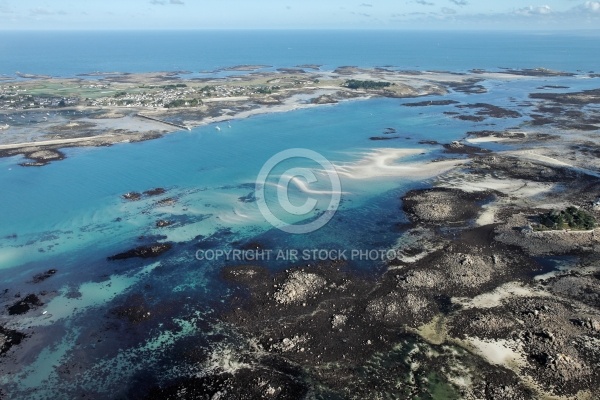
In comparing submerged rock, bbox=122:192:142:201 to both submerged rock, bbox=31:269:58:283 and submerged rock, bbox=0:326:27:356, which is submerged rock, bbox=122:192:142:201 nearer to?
submerged rock, bbox=31:269:58:283

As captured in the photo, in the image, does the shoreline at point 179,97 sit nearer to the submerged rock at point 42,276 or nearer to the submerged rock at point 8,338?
the submerged rock at point 42,276

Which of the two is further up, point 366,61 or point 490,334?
point 366,61

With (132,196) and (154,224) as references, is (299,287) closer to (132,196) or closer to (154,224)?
(154,224)

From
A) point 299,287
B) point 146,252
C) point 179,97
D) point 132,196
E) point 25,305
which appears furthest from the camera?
point 179,97

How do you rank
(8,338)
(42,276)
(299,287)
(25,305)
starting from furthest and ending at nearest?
(42,276)
(299,287)
(25,305)
(8,338)

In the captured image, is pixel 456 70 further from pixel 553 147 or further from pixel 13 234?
pixel 13 234

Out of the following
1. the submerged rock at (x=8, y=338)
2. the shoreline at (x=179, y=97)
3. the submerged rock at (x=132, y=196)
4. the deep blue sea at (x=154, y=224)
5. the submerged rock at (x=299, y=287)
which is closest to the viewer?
the deep blue sea at (x=154, y=224)

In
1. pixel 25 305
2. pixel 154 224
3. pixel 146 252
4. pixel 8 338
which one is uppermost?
pixel 154 224

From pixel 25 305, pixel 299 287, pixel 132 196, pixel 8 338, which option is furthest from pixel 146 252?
pixel 299 287

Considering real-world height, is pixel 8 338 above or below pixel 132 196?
below

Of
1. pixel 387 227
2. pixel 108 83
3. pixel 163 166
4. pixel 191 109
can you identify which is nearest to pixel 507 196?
pixel 387 227

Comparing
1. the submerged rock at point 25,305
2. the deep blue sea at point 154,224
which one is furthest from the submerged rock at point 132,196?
the submerged rock at point 25,305
